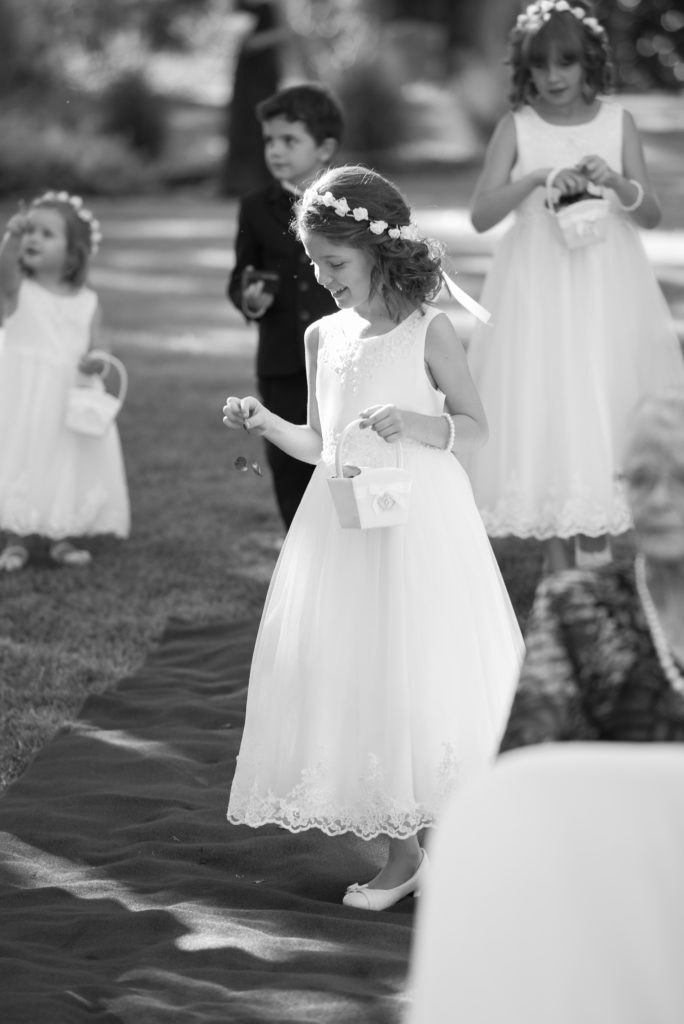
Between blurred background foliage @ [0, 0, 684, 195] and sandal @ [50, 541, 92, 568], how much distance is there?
1713 cm

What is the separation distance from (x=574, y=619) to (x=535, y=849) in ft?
2.41

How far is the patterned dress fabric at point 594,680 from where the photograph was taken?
2336mm

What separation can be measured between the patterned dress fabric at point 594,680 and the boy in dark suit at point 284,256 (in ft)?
10.1

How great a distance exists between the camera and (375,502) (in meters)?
3.43

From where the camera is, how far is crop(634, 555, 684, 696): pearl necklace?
234cm

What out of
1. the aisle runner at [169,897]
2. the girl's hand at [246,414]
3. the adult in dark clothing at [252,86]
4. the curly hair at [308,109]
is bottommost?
the aisle runner at [169,897]

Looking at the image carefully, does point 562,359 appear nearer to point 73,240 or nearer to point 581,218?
point 581,218

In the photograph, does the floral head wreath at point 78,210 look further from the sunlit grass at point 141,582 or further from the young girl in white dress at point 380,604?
the young girl in white dress at point 380,604

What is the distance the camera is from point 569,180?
17.8 feet

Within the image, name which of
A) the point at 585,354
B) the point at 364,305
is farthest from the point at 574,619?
the point at 585,354

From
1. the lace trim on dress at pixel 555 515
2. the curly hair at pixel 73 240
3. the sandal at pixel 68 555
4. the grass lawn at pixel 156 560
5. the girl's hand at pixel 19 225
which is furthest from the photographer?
the sandal at pixel 68 555

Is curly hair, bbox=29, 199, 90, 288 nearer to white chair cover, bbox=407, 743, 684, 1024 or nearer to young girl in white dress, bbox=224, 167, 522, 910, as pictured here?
young girl in white dress, bbox=224, 167, 522, 910

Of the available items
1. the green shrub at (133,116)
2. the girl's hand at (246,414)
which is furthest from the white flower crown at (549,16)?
the green shrub at (133,116)

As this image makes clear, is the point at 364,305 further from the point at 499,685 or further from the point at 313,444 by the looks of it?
the point at 499,685
